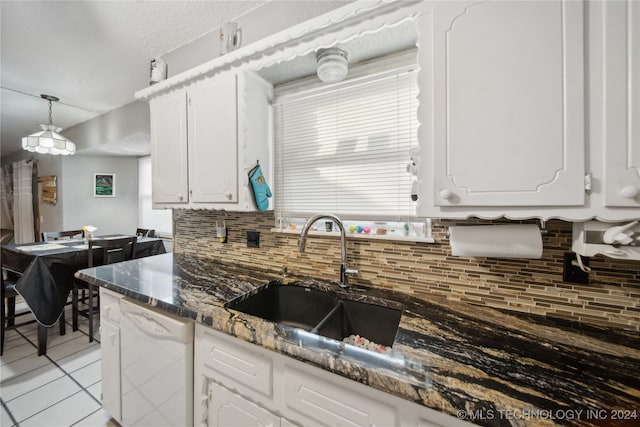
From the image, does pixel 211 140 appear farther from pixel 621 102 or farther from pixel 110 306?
pixel 621 102

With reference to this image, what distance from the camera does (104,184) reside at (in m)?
4.32

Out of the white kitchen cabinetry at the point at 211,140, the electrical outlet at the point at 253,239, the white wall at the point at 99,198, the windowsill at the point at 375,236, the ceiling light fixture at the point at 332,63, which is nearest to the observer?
the windowsill at the point at 375,236

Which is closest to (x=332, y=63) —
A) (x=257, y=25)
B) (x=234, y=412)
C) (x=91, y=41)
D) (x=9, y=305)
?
(x=257, y=25)

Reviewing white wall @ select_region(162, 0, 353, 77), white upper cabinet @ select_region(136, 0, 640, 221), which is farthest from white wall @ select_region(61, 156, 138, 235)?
white upper cabinet @ select_region(136, 0, 640, 221)

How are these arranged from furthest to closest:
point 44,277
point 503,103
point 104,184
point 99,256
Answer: point 104,184 < point 99,256 < point 44,277 < point 503,103

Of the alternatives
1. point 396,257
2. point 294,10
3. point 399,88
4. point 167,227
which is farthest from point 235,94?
point 167,227

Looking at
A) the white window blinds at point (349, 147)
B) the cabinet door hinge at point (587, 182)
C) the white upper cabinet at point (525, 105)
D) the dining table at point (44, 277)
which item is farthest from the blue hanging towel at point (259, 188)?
the dining table at point (44, 277)

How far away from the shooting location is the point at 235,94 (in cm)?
136

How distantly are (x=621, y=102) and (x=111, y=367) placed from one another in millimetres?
2386

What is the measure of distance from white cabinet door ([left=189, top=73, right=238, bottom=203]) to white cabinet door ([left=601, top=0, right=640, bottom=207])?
143 cm

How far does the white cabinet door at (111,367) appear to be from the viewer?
4.35 feet

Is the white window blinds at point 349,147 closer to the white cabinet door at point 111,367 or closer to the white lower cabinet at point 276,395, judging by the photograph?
the white lower cabinet at point 276,395

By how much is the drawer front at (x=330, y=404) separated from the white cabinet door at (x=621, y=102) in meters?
0.83

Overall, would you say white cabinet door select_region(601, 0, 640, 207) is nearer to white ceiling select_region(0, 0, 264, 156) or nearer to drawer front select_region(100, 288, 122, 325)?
white ceiling select_region(0, 0, 264, 156)
